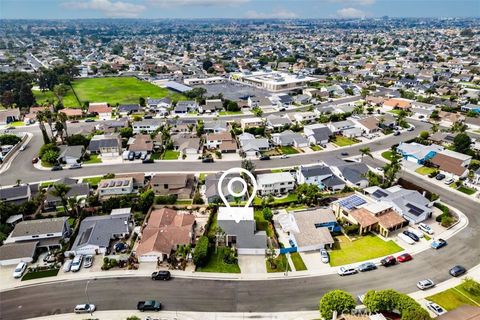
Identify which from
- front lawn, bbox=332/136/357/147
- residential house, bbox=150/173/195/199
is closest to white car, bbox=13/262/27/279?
residential house, bbox=150/173/195/199

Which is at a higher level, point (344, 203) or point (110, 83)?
point (344, 203)

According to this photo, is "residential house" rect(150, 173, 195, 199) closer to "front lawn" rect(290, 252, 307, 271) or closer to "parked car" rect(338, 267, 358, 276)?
"front lawn" rect(290, 252, 307, 271)

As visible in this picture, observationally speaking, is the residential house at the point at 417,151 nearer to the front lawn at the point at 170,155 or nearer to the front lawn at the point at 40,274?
the front lawn at the point at 170,155

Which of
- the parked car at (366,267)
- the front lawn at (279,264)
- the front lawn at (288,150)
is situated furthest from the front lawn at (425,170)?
the front lawn at (279,264)

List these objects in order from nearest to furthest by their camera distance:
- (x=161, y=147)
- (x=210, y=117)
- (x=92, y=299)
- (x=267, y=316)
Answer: (x=267, y=316), (x=92, y=299), (x=161, y=147), (x=210, y=117)

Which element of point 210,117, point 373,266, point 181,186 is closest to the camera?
point 373,266

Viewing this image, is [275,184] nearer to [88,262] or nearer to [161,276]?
[161,276]

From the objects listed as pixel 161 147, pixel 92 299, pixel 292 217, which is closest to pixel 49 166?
pixel 161 147

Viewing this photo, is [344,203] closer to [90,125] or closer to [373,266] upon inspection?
[373,266]
